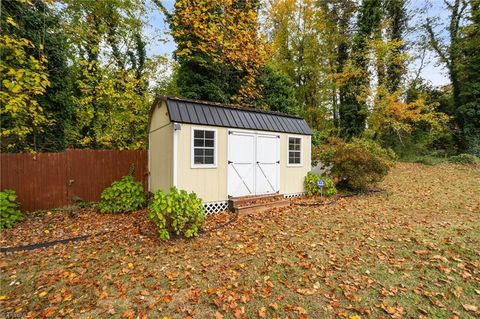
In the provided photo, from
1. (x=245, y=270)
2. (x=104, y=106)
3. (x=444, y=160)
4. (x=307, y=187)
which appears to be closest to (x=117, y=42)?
(x=104, y=106)

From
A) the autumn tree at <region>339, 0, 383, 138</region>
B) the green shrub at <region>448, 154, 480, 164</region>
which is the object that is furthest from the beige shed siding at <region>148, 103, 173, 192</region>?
the green shrub at <region>448, 154, 480, 164</region>

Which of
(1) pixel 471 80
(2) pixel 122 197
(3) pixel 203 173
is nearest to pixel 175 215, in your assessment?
(3) pixel 203 173

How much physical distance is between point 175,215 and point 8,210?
4895 mm

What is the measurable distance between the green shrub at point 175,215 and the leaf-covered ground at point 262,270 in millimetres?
279

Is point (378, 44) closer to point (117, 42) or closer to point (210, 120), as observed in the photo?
point (210, 120)

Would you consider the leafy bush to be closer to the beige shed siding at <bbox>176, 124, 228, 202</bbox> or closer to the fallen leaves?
the beige shed siding at <bbox>176, 124, 228, 202</bbox>

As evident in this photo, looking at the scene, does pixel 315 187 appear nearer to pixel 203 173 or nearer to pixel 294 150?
pixel 294 150

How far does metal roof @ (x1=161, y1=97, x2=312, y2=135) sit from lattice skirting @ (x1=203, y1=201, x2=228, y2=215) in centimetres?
232

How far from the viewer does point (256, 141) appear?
7.42 m

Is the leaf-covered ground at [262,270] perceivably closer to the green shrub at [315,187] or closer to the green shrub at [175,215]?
the green shrub at [175,215]

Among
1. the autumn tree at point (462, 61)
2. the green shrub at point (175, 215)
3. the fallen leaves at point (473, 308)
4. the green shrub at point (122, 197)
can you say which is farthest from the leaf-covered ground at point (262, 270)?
the autumn tree at point (462, 61)

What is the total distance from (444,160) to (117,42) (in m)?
22.1

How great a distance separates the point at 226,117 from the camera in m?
6.90

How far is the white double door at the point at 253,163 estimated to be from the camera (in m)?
6.98
